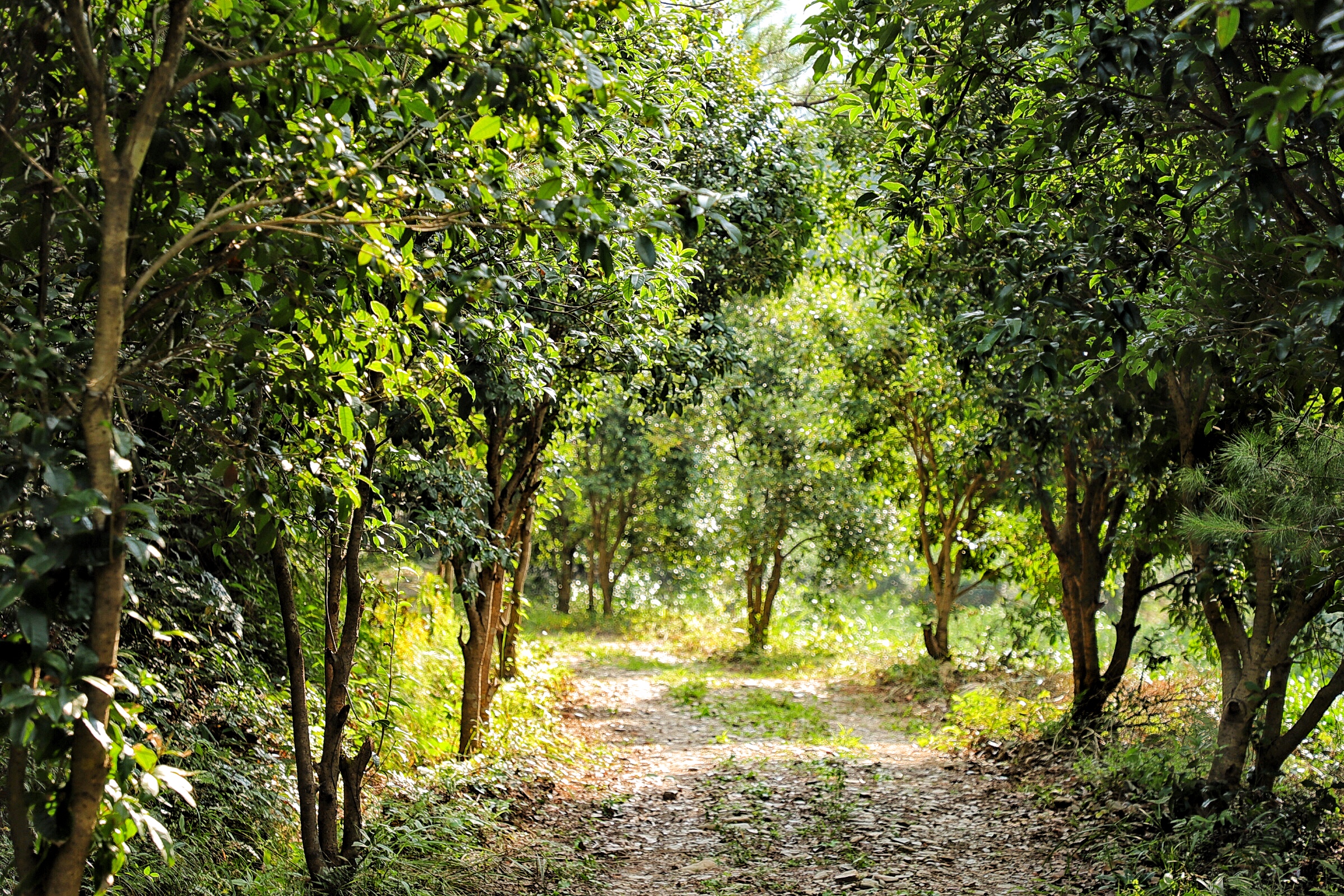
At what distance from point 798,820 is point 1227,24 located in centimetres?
548

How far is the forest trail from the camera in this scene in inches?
208

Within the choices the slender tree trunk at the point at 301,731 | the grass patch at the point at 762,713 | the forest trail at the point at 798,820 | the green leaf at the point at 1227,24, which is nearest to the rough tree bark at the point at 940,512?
the grass patch at the point at 762,713

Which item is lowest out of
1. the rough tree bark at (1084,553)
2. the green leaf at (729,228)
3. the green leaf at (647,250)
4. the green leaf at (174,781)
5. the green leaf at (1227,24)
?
the green leaf at (174,781)

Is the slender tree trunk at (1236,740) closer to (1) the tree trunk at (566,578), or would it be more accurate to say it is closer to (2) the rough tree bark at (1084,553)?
(2) the rough tree bark at (1084,553)

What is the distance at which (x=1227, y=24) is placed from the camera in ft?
6.32

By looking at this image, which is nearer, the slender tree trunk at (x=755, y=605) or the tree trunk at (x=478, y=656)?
the tree trunk at (x=478, y=656)

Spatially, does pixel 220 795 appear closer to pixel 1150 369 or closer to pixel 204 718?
pixel 204 718

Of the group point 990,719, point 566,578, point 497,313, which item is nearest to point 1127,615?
point 990,719

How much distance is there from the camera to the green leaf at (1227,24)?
74.8 inches

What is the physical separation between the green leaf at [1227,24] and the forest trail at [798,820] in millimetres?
4388

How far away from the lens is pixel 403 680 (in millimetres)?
6969

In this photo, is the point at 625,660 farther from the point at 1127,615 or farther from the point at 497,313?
the point at 497,313

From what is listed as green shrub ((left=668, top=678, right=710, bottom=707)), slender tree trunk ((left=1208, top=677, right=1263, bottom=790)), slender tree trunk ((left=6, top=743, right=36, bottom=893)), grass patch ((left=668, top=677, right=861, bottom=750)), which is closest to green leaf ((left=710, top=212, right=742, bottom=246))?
slender tree trunk ((left=6, top=743, right=36, bottom=893))

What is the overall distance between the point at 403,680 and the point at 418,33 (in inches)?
208
